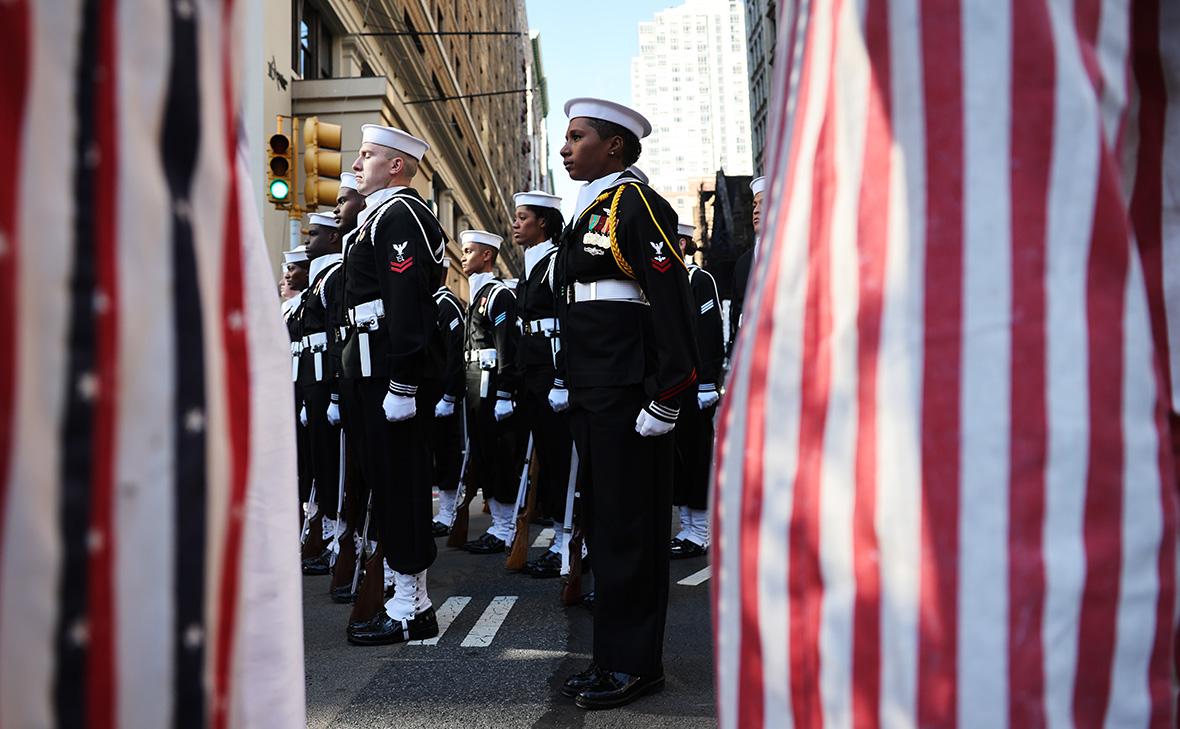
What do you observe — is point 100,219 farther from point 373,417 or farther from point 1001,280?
point 373,417

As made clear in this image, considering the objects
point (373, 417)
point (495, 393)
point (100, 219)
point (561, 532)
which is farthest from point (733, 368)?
point (495, 393)

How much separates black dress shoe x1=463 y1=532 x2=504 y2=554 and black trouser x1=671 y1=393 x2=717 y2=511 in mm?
1181

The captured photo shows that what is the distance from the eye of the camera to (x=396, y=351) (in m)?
3.77

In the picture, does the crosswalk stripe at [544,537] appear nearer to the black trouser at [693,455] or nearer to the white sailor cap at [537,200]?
the black trouser at [693,455]

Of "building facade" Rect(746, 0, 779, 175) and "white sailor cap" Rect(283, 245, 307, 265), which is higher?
"building facade" Rect(746, 0, 779, 175)

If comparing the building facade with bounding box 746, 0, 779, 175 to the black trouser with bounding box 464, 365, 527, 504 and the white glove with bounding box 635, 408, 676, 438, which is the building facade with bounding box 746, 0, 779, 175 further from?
the white glove with bounding box 635, 408, 676, 438

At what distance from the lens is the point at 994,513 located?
30.0 inches

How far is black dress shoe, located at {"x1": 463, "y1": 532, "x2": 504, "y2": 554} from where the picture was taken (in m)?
6.48

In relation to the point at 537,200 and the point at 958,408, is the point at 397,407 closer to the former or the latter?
the point at 537,200

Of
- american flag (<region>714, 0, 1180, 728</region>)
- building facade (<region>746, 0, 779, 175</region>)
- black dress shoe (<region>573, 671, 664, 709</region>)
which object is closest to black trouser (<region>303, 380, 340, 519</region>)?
black dress shoe (<region>573, 671, 664, 709</region>)

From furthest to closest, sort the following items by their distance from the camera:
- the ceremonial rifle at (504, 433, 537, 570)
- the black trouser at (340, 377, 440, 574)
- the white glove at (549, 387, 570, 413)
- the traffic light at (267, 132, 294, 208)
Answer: the traffic light at (267, 132, 294, 208) < the ceremonial rifle at (504, 433, 537, 570) < the white glove at (549, 387, 570, 413) < the black trouser at (340, 377, 440, 574)

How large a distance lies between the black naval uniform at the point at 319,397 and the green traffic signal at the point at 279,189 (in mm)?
3383

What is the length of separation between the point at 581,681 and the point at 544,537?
3.88m

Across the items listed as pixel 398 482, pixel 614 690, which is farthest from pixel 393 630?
pixel 614 690
